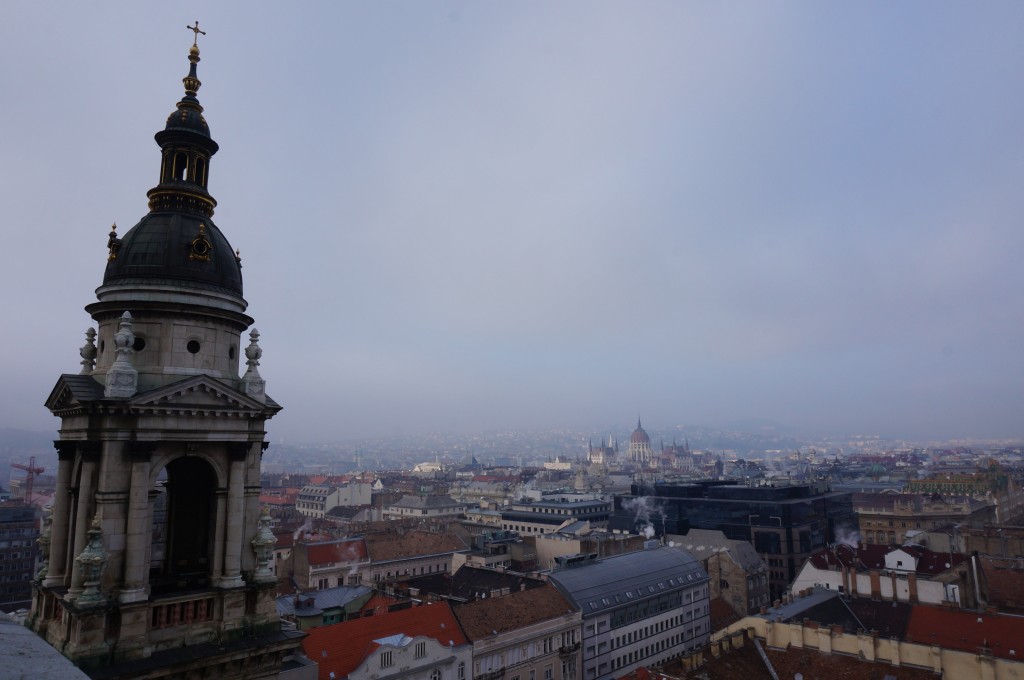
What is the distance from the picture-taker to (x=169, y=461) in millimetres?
19891

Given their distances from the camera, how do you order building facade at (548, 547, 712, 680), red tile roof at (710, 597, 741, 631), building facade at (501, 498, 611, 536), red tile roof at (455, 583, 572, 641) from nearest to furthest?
red tile roof at (455, 583, 572, 641) → building facade at (548, 547, 712, 680) → red tile roof at (710, 597, 741, 631) → building facade at (501, 498, 611, 536)

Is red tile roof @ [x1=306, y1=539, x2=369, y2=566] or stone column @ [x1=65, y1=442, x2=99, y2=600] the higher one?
stone column @ [x1=65, y1=442, x2=99, y2=600]

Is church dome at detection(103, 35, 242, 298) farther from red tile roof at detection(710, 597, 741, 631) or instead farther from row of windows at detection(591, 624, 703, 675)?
red tile roof at detection(710, 597, 741, 631)

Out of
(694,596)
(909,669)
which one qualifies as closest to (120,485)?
(909,669)

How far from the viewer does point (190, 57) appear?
75.5 ft

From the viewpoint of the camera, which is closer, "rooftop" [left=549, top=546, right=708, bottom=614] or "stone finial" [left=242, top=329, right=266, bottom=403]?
"stone finial" [left=242, top=329, right=266, bottom=403]

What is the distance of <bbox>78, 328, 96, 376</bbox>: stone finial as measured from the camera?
20.7 meters

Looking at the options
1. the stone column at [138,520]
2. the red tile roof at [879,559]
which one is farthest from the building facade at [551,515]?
A: the stone column at [138,520]

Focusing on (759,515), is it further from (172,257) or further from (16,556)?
(16,556)

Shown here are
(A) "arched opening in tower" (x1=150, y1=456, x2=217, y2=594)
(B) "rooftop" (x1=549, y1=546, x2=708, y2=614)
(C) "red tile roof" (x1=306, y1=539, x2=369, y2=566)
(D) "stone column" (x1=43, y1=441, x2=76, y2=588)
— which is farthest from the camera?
(C) "red tile roof" (x1=306, y1=539, x2=369, y2=566)

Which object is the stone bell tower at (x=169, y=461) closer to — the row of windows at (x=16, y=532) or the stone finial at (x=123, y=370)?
the stone finial at (x=123, y=370)

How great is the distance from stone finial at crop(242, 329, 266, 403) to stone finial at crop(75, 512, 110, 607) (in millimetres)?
5619

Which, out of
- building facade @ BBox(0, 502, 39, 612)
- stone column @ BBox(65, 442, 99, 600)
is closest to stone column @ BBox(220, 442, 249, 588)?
stone column @ BBox(65, 442, 99, 600)

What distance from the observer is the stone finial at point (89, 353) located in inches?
816
